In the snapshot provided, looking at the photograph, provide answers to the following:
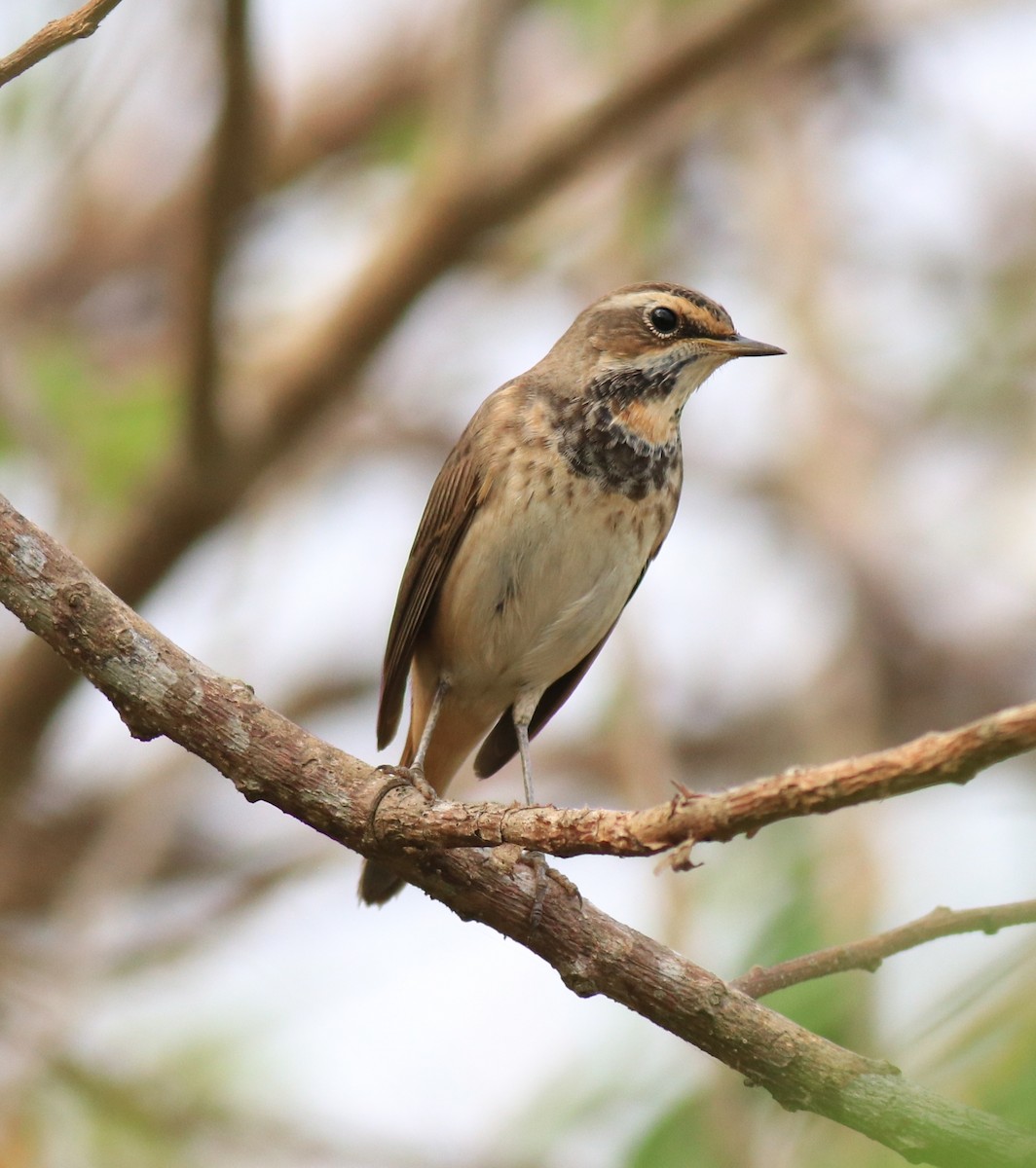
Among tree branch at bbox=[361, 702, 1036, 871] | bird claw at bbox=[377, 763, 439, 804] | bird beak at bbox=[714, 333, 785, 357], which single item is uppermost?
bird beak at bbox=[714, 333, 785, 357]

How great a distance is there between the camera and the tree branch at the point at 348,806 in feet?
10.0

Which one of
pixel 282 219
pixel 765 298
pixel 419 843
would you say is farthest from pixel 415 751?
pixel 282 219

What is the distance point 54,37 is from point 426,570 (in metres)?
2.55

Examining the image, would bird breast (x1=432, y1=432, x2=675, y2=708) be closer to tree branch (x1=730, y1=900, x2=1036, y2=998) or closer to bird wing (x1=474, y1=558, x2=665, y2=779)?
bird wing (x1=474, y1=558, x2=665, y2=779)

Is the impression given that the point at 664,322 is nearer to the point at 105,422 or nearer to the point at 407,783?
the point at 407,783

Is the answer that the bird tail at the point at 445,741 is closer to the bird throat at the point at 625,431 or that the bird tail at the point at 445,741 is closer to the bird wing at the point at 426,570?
the bird wing at the point at 426,570

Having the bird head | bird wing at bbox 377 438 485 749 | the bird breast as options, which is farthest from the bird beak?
bird wing at bbox 377 438 485 749

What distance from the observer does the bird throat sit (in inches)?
200

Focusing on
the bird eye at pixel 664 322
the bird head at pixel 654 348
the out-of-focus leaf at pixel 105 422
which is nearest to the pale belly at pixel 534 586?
the bird head at pixel 654 348

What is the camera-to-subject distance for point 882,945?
305cm

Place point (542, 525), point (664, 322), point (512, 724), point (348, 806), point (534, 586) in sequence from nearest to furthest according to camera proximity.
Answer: point (348, 806)
point (542, 525)
point (534, 586)
point (664, 322)
point (512, 724)

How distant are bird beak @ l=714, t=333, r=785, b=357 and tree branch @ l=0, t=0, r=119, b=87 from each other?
109 inches

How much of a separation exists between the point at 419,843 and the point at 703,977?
0.65 m

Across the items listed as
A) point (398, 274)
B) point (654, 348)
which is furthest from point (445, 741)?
point (398, 274)
